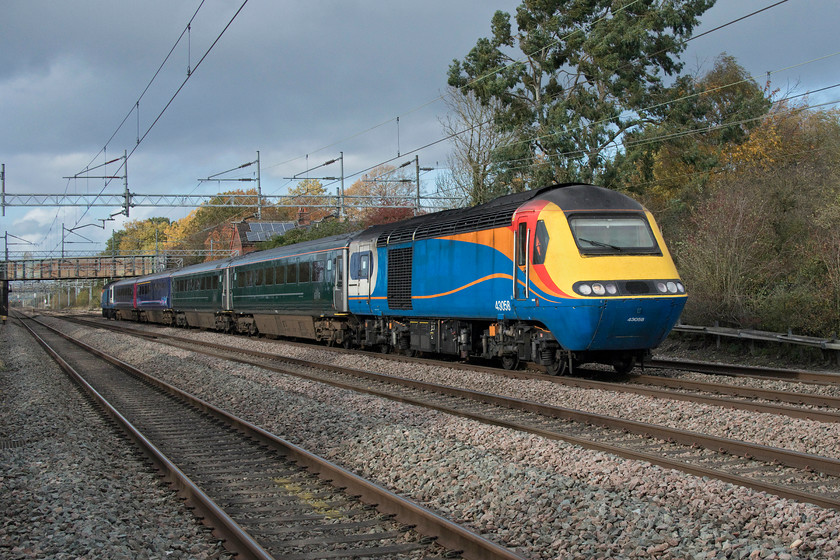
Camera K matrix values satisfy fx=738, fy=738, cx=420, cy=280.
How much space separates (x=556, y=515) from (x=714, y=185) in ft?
80.6

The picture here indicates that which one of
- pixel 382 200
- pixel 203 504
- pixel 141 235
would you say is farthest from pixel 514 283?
pixel 141 235

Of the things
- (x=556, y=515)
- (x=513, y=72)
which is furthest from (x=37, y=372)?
(x=513, y=72)

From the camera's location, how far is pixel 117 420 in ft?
35.8

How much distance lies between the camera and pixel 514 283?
13008mm

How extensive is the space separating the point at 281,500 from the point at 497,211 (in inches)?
335

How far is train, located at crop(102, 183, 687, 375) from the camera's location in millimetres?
11938

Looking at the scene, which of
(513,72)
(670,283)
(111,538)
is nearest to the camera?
(111,538)

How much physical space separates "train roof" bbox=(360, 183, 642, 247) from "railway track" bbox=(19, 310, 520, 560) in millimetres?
6259

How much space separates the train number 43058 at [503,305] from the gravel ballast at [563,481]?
5.54 feet

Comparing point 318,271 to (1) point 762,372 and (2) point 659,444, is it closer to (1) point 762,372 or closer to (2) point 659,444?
(1) point 762,372

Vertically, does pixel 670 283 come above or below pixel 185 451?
above

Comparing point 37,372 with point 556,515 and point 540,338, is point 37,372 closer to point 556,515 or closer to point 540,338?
point 540,338

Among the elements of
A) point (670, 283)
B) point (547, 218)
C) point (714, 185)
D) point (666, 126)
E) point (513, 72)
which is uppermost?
point (513, 72)

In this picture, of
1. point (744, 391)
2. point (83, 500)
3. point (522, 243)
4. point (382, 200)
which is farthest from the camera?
point (382, 200)
